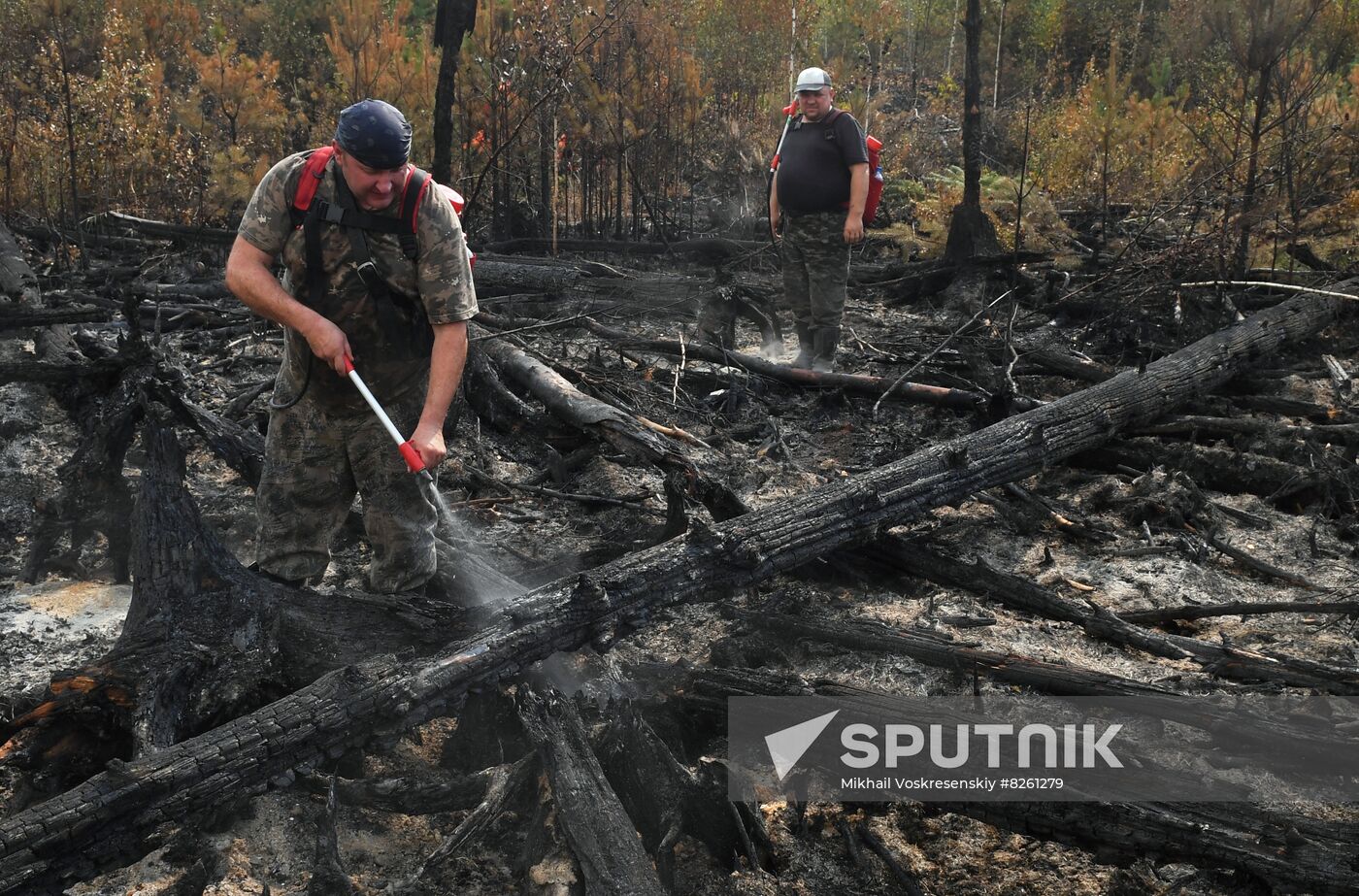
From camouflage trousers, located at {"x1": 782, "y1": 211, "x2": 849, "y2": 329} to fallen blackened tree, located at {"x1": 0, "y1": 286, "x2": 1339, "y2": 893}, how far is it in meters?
2.08

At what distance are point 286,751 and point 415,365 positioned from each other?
143 cm

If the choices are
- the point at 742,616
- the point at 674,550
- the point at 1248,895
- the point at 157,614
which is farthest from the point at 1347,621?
the point at 157,614

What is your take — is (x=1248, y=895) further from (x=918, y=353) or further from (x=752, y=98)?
(x=752, y=98)

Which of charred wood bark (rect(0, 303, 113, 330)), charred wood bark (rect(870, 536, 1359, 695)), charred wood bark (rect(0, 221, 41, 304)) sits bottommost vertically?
charred wood bark (rect(870, 536, 1359, 695))

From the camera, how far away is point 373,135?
3.10 m

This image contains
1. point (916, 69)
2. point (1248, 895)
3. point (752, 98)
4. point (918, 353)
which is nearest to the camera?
point (1248, 895)

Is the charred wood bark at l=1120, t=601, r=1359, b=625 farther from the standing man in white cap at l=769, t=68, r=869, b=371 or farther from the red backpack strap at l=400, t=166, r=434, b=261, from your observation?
the standing man in white cap at l=769, t=68, r=869, b=371

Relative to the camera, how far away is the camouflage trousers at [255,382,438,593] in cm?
Result: 362

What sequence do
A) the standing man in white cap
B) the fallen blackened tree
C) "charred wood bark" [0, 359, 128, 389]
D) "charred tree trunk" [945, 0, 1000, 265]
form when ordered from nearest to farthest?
the fallen blackened tree → "charred wood bark" [0, 359, 128, 389] → the standing man in white cap → "charred tree trunk" [945, 0, 1000, 265]

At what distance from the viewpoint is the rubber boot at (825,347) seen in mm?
7281

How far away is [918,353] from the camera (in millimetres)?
7543

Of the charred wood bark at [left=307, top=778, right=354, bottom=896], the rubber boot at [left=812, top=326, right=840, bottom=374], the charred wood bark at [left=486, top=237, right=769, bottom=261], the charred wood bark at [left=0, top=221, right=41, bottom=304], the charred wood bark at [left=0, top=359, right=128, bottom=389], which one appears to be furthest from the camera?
the charred wood bark at [left=486, top=237, right=769, bottom=261]

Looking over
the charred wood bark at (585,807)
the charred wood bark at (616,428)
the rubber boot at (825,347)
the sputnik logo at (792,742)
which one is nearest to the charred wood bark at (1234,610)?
the sputnik logo at (792,742)

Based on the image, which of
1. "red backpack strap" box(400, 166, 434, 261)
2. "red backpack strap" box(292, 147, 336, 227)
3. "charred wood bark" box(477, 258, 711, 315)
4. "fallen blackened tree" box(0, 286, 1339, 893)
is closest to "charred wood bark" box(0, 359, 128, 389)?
"red backpack strap" box(292, 147, 336, 227)
